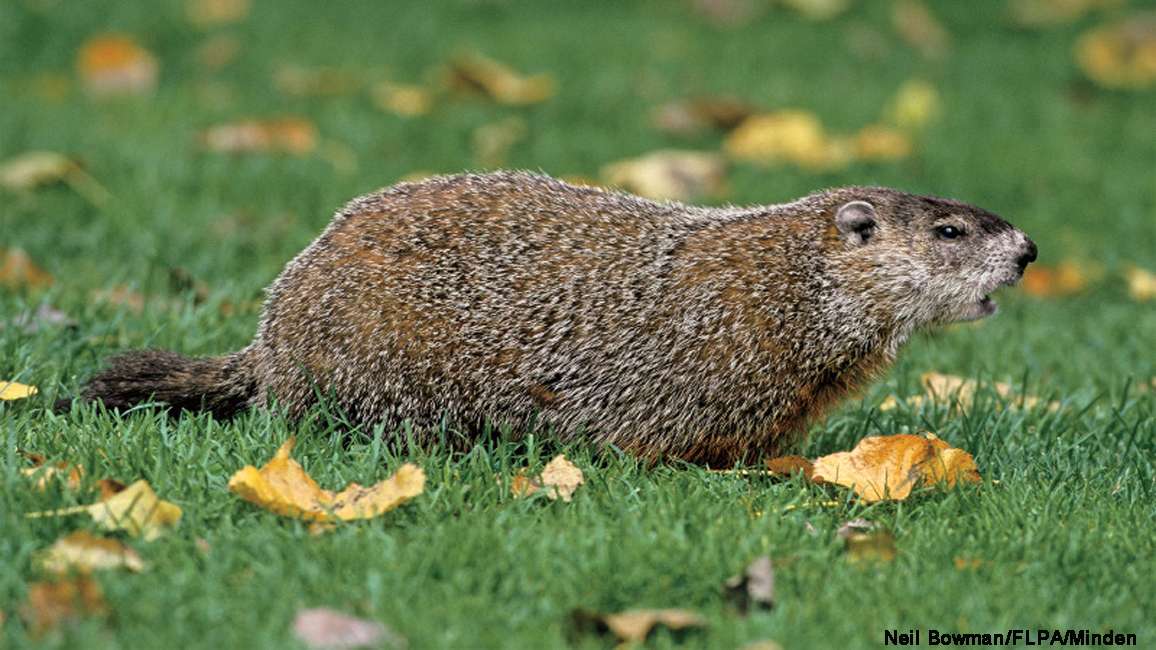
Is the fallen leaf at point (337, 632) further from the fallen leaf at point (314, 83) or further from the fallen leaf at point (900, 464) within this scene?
the fallen leaf at point (314, 83)

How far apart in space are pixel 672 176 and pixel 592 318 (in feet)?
11.2

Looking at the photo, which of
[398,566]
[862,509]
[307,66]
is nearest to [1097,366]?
[862,509]

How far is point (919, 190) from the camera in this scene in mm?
8211

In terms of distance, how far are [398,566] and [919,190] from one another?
18.8 ft

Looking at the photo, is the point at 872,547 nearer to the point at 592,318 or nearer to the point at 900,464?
the point at 900,464

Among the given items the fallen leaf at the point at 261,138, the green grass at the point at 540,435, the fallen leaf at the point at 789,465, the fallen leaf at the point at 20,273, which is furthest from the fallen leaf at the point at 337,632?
the fallen leaf at the point at 261,138

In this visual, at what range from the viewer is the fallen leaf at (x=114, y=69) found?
957cm

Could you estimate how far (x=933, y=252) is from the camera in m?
4.59

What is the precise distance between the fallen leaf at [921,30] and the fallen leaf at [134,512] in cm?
918

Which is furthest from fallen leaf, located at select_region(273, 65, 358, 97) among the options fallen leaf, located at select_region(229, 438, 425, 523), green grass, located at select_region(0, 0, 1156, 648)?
fallen leaf, located at select_region(229, 438, 425, 523)

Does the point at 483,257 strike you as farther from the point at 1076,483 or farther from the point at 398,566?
the point at 1076,483

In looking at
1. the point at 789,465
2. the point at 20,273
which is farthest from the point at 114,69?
the point at 789,465

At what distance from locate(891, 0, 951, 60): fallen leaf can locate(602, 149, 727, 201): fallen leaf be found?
3.93m

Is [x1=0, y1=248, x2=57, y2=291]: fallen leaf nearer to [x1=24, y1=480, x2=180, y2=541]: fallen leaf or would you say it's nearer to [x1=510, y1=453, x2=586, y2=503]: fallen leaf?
[x1=24, y1=480, x2=180, y2=541]: fallen leaf
